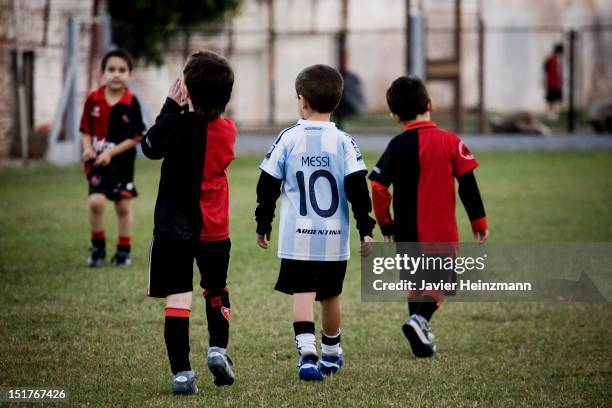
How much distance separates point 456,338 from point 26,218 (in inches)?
265

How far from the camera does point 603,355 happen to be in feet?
19.3

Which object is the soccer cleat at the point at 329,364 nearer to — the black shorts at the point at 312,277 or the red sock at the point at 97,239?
the black shorts at the point at 312,277

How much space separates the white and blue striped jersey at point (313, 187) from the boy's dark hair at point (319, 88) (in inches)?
4.2

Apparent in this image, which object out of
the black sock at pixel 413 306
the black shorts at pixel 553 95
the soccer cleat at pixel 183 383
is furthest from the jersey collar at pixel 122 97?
the black shorts at pixel 553 95

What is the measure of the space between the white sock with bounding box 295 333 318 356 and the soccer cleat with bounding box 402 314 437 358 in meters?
0.68

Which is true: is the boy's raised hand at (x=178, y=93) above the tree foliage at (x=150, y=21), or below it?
below

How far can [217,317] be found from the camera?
206 inches

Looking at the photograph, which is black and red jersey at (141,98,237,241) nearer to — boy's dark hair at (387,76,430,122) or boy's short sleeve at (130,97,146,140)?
boy's dark hair at (387,76,430,122)

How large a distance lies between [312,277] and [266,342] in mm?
953

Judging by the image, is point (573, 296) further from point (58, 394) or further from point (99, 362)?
point (58, 394)

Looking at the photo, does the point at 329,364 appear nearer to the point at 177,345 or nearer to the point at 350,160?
the point at 177,345

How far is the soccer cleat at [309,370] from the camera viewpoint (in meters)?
5.25

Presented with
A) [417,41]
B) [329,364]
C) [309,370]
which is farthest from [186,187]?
[417,41]

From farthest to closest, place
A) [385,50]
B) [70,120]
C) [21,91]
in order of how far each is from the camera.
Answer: [385,50]
[70,120]
[21,91]
